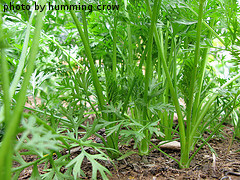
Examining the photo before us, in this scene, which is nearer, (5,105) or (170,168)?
(5,105)

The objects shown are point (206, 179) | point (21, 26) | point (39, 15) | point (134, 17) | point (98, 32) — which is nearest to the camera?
point (39, 15)

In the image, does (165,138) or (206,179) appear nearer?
(206,179)

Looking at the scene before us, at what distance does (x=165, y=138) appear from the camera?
104 centimetres

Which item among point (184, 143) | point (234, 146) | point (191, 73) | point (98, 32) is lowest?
point (234, 146)

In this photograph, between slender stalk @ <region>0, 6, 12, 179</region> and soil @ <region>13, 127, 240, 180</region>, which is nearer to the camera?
slender stalk @ <region>0, 6, 12, 179</region>

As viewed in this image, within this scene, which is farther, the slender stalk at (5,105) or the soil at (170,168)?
the soil at (170,168)

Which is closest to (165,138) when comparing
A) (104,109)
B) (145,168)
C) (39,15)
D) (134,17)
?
(145,168)

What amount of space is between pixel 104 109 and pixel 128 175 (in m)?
0.25

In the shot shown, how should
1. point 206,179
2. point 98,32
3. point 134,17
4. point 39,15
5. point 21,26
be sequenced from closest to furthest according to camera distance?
point 39,15, point 206,179, point 134,17, point 21,26, point 98,32

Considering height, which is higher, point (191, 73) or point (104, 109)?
point (191, 73)

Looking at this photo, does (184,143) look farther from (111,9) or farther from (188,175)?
(111,9)

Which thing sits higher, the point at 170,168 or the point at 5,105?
the point at 5,105

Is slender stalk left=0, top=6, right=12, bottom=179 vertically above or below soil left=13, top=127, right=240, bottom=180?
above

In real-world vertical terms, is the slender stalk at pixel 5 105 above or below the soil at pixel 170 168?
above
